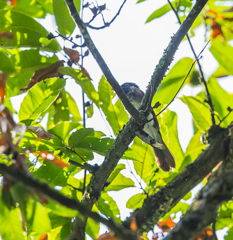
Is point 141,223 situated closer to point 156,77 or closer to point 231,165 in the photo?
point 231,165

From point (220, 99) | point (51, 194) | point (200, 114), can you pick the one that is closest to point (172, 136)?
point (200, 114)

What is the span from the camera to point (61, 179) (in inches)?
80.3

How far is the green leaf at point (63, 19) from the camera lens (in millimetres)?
2322

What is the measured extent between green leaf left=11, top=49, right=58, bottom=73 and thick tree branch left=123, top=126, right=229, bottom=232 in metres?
1.52

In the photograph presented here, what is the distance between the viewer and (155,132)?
4488 mm

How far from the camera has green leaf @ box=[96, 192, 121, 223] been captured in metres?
2.28

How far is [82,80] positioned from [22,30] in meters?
0.65

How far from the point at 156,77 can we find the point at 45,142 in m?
0.99

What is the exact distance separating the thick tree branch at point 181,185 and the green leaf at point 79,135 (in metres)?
0.78

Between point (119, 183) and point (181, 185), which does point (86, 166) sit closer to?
point (119, 183)

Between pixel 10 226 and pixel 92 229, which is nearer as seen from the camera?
pixel 10 226

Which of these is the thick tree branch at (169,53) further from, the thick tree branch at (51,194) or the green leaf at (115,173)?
the thick tree branch at (51,194)

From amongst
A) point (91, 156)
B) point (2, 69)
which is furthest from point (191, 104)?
point (2, 69)

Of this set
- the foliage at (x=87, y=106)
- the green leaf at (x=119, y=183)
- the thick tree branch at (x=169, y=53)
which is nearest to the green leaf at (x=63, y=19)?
the foliage at (x=87, y=106)
